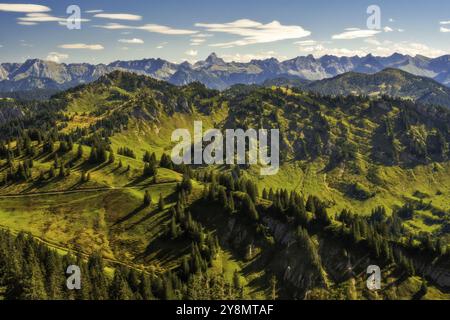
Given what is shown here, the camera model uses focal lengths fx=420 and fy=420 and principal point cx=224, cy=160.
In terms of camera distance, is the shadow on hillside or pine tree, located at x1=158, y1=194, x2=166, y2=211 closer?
the shadow on hillside

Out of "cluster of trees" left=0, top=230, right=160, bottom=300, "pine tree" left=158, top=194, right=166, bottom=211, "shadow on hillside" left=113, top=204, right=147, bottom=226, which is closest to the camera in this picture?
"cluster of trees" left=0, top=230, right=160, bottom=300

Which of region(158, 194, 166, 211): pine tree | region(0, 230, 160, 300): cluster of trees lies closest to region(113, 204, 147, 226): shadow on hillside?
region(158, 194, 166, 211): pine tree

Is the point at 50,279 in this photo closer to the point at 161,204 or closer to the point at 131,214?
the point at 131,214

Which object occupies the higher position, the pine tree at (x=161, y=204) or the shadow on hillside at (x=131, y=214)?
the pine tree at (x=161, y=204)

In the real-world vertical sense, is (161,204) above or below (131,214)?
above

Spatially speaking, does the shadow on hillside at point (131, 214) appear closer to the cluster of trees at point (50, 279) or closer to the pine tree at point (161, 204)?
the pine tree at point (161, 204)

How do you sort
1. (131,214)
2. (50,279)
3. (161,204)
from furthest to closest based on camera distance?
(161,204) → (131,214) → (50,279)

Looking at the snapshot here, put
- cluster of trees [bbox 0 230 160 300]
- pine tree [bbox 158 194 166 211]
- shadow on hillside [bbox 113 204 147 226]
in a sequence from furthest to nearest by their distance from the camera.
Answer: pine tree [bbox 158 194 166 211]
shadow on hillside [bbox 113 204 147 226]
cluster of trees [bbox 0 230 160 300]

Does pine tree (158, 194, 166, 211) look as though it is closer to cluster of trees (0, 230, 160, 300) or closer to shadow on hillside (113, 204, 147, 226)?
shadow on hillside (113, 204, 147, 226)

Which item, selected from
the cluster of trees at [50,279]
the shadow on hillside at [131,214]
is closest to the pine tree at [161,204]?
the shadow on hillside at [131,214]

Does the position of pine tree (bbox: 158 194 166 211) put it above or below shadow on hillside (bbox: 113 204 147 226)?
above

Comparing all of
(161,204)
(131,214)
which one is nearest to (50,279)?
(131,214)
